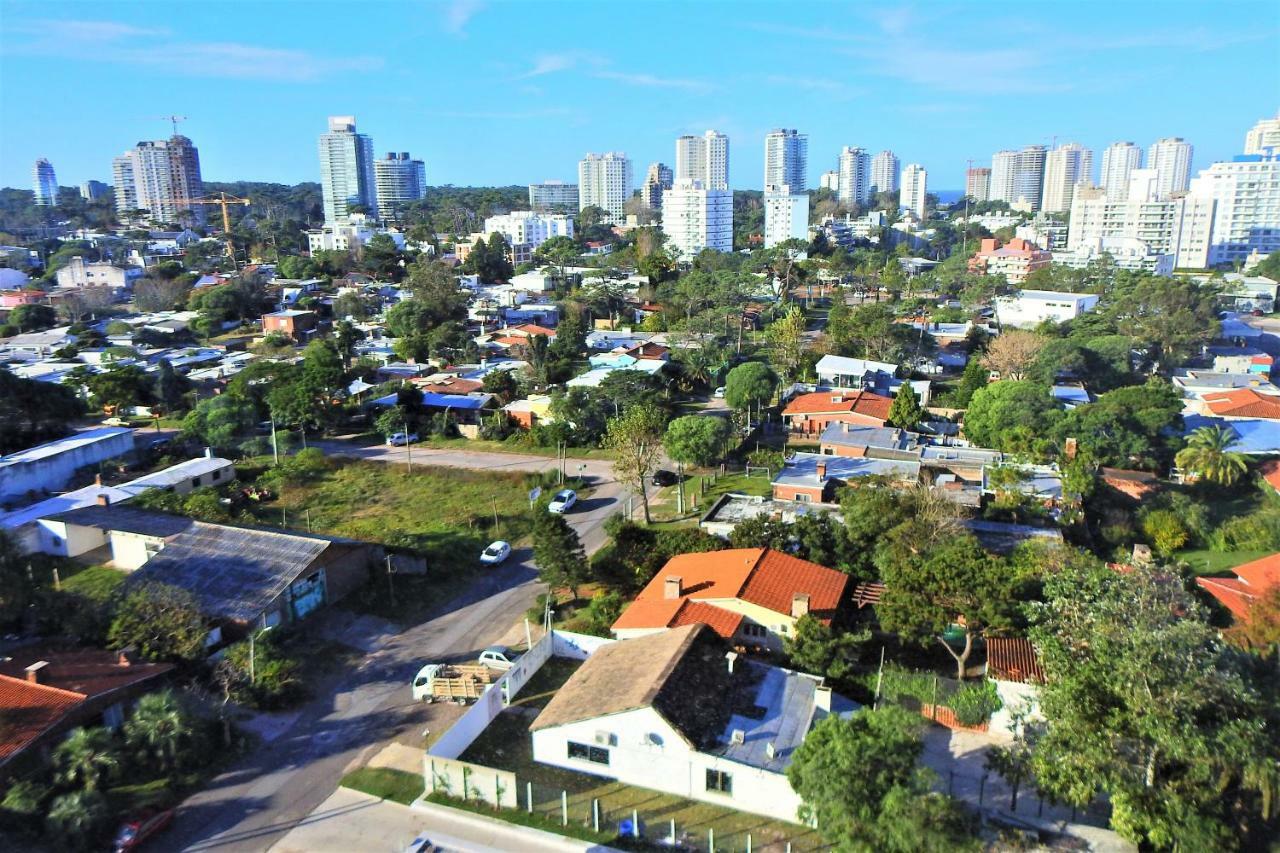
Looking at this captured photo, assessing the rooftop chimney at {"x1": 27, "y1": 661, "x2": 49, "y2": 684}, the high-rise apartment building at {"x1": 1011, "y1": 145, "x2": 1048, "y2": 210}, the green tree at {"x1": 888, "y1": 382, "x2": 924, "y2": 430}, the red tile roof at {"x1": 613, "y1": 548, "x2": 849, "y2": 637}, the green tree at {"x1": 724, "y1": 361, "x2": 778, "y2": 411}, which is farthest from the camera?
the high-rise apartment building at {"x1": 1011, "y1": 145, "x2": 1048, "y2": 210}

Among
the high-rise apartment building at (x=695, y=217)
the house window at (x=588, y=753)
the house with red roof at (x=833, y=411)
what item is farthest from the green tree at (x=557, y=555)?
the high-rise apartment building at (x=695, y=217)

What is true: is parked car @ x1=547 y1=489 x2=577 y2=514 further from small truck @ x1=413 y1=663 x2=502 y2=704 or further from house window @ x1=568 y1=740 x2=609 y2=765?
house window @ x1=568 y1=740 x2=609 y2=765

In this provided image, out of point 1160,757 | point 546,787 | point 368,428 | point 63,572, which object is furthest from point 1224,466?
point 63,572

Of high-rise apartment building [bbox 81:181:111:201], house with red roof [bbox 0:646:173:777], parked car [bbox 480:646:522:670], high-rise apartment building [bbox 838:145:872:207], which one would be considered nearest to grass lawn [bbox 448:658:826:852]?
parked car [bbox 480:646:522:670]

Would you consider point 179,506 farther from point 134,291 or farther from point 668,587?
point 134,291

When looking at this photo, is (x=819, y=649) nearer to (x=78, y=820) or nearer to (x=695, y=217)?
(x=78, y=820)

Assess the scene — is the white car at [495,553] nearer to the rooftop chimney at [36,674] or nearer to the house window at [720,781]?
the rooftop chimney at [36,674]
